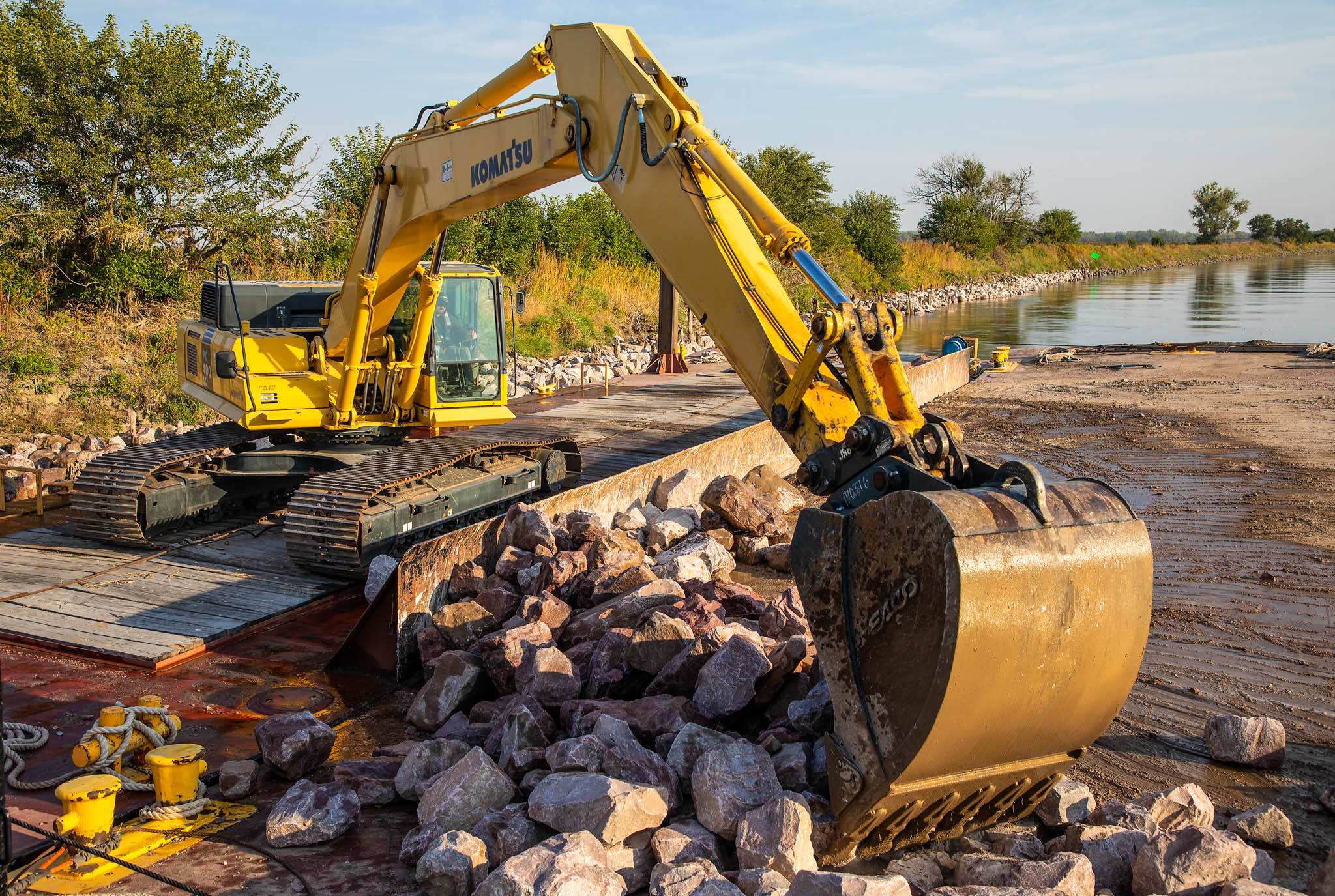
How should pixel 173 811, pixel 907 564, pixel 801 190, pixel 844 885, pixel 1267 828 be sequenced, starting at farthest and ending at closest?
pixel 801 190, pixel 173 811, pixel 1267 828, pixel 907 564, pixel 844 885

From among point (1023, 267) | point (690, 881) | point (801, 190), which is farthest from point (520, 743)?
point (1023, 267)

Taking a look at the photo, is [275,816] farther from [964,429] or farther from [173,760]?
[964,429]

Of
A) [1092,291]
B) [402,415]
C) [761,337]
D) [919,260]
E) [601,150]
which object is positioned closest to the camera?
[761,337]

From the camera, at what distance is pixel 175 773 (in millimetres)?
3934

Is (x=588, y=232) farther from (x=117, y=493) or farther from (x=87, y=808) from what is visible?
(x=87, y=808)

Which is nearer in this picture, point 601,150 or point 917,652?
point 917,652

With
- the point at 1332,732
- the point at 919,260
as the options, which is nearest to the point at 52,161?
the point at 1332,732

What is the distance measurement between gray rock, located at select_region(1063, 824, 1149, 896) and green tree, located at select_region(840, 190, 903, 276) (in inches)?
1351

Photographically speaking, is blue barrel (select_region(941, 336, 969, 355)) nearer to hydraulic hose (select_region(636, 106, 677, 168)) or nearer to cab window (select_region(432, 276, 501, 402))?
cab window (select_region(432, 276, 501, 402))

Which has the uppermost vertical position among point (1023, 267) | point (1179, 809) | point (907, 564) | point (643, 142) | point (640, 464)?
point (1023, 267)

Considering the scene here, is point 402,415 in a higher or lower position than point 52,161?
lower

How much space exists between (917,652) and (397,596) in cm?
330

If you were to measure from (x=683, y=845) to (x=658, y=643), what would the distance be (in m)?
1.36

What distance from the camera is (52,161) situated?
540 inches
